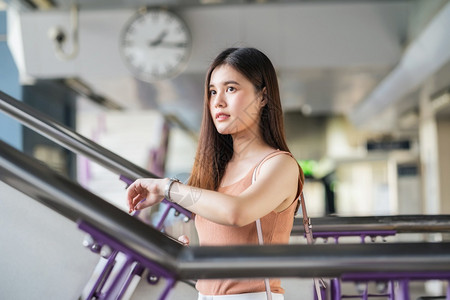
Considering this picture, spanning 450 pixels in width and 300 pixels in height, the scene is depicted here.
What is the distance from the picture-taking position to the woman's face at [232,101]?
1451mm

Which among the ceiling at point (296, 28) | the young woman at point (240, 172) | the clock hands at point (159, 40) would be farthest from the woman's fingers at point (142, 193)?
the ceiling at point (296, 28)

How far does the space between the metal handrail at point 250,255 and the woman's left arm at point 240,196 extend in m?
0.22

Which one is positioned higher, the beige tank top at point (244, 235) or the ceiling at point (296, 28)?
the ceiling at point (296, 28)

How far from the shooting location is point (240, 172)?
1.50 metres

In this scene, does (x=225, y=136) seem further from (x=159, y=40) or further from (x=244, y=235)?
(x=159, y=40)

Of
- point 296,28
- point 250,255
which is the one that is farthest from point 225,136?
point 296,28

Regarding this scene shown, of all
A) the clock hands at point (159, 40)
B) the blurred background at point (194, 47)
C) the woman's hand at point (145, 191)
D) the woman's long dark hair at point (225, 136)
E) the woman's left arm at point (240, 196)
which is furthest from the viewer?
the blurred background at point (194, 47)

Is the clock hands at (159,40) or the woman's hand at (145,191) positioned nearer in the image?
the woman's hand at (145,191)

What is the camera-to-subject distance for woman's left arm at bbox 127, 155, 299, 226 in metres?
1.24

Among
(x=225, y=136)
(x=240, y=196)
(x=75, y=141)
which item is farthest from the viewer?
(x=75, y=141)

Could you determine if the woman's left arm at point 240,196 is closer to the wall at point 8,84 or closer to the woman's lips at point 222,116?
the woman's lips at point 222,116

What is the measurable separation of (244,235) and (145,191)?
0.25 m

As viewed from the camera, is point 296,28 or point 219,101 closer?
point 219,101

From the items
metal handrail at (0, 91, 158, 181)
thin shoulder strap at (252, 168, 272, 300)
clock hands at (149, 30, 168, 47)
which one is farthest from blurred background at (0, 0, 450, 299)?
thin shoulder strap at (252, 168, 272, 300)
